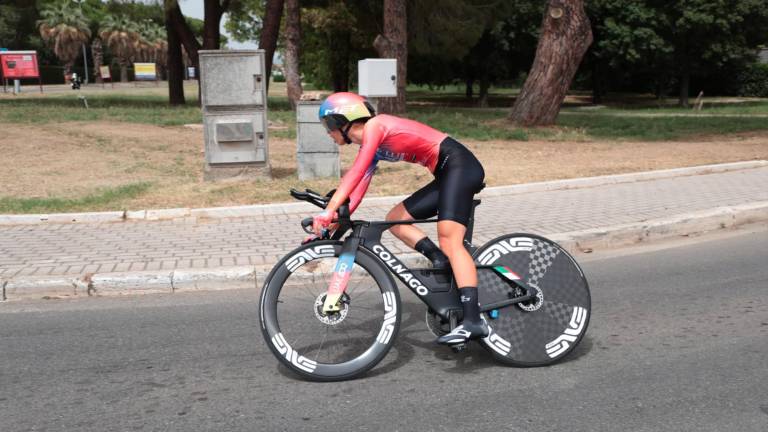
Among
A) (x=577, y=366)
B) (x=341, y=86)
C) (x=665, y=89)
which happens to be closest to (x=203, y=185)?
(x=577, y=366)

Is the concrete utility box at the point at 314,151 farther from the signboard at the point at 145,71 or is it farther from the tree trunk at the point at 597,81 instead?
the signboard at the point at 145,71

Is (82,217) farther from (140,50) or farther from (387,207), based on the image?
(140,50)

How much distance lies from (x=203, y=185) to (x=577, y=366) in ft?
24.0

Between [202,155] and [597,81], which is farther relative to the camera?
[597,81]

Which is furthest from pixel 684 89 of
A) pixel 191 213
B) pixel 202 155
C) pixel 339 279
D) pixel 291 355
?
pixel 291 355

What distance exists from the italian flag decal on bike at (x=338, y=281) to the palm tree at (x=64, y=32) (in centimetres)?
8596

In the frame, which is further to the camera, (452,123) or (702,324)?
(452,123)

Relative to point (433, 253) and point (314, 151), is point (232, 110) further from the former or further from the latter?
point (433, 253)

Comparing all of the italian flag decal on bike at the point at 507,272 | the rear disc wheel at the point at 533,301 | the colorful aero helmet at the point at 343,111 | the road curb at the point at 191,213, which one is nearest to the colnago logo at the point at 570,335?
the rear disc wheel at the point at 533,301

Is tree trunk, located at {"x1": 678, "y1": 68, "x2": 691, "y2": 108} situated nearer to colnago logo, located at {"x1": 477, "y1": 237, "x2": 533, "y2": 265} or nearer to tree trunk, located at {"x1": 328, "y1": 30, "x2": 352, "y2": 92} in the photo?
tree trunk, located at {"x1": 328, "y1": 30, "x2": 352, "y2": 92}

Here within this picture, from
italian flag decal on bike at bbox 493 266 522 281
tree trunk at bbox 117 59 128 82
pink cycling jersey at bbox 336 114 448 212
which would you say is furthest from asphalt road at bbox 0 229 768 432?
tree trunk at bbox 117 59 128 82

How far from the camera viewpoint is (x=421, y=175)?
11164mm

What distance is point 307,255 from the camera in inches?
158

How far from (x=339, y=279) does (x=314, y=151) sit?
7.01m
